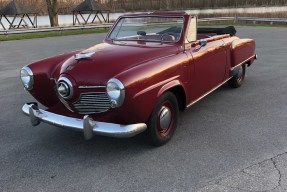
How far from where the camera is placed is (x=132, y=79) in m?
3.60

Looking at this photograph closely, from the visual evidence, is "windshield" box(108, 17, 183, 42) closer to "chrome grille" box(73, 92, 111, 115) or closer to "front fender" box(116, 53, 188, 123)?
"front fender" box(116, 53, 188, 123)

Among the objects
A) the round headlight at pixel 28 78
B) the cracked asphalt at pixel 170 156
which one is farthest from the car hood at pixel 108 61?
the cracked asphalt at pixel 170 156

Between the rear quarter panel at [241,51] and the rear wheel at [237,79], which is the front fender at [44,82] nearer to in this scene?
the rear quarter panel at [241,51]

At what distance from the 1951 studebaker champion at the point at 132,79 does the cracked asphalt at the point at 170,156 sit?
360 millimetres

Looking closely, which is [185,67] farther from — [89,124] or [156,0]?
[156,0]

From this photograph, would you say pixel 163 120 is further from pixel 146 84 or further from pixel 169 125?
pixel 146 84

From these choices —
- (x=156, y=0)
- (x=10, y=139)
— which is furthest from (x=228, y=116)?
(x=156, y=0)

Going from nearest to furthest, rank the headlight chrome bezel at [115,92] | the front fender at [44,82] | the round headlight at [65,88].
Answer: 1. the headlight chrome bezel at [115,92]
2. the round headlight at [65,88]
3. the front fender at [44,82]

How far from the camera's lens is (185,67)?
14.5 feet

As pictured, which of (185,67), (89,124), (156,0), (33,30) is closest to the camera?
(89,124)

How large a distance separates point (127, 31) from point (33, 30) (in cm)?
1592

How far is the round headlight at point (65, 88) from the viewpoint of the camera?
3.86 metres

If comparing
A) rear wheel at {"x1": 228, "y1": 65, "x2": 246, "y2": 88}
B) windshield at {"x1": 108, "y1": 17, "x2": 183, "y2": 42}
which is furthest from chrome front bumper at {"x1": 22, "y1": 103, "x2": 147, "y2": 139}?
rear wheel at {"x1": 228, "y1": 65, "x2": 246, "y2": 88}

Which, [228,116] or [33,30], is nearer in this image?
[228,116]
